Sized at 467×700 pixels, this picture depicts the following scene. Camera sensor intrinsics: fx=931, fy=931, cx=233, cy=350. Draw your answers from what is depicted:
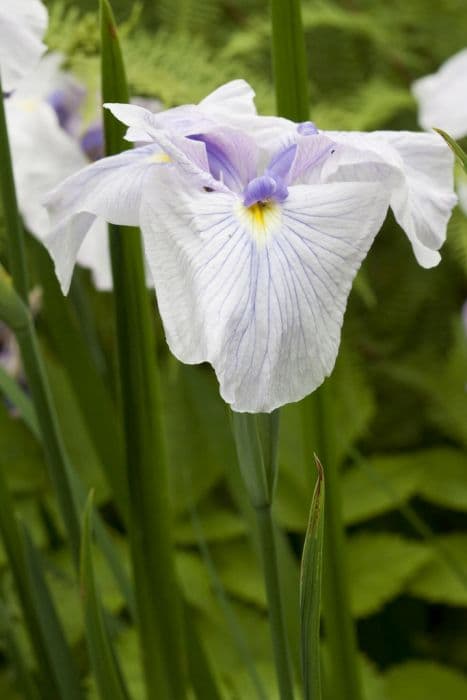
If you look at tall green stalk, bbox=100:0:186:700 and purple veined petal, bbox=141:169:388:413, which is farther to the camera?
tall green stalk, bbox=100:0:186:700

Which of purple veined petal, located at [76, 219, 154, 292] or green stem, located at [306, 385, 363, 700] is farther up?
purple veined petal, located at [76, 219, 154, 292]

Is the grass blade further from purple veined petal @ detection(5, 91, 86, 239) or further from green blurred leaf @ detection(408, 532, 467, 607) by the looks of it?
green blurred leaf @ detection(408, 532, 467, 607)

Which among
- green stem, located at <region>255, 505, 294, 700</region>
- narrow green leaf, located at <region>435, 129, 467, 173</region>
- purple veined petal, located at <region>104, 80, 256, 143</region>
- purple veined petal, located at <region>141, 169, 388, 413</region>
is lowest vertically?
green stem, located at <region>255, 505, 294, 700</region>

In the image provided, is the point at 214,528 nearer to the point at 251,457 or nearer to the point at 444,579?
the point at 444,579

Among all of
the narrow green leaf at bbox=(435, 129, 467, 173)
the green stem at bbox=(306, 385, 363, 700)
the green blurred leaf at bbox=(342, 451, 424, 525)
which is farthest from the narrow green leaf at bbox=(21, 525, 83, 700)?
the green blurred leaf at bbox=(342, 451, 424, 525)

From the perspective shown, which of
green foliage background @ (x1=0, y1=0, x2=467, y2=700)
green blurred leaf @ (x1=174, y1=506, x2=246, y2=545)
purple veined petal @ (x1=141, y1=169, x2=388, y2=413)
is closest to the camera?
purple veined petal @ (x1=141, y1=169, x2=388, y2=413)

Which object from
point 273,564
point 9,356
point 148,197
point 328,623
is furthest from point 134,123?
point 9,356

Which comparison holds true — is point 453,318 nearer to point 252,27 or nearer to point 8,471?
point 252,27
